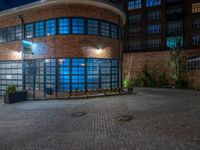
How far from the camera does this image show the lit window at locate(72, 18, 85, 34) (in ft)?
52.4

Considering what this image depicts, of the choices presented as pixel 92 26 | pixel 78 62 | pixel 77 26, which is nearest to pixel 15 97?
pixel 78 62

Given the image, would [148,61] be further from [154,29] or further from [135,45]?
[154,29]

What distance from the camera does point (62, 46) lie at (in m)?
15.8

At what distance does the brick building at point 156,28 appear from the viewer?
28.1 meters

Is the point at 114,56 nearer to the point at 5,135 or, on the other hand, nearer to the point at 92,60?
the point at 92,60

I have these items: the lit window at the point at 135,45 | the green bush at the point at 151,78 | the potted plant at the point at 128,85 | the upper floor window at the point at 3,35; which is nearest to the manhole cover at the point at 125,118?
the potted plant at the point at 128,85

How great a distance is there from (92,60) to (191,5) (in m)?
26.1

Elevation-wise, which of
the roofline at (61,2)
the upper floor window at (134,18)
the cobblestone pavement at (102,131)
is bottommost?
the cobblestone pavement at (102,131)

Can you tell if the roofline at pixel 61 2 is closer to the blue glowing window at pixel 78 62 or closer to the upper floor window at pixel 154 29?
the blue glowing window at pixel 78 62

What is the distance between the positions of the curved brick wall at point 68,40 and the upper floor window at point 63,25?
41 centimetres

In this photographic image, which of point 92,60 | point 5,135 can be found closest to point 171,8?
point 92,60

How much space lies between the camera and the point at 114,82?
60.7ft

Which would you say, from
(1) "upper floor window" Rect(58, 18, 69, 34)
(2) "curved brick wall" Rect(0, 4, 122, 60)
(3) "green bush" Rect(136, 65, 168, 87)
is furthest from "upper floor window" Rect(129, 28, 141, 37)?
(1) "upper floor window" Rect(58, 18, 69, 34)

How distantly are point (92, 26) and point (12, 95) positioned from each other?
9.88m
